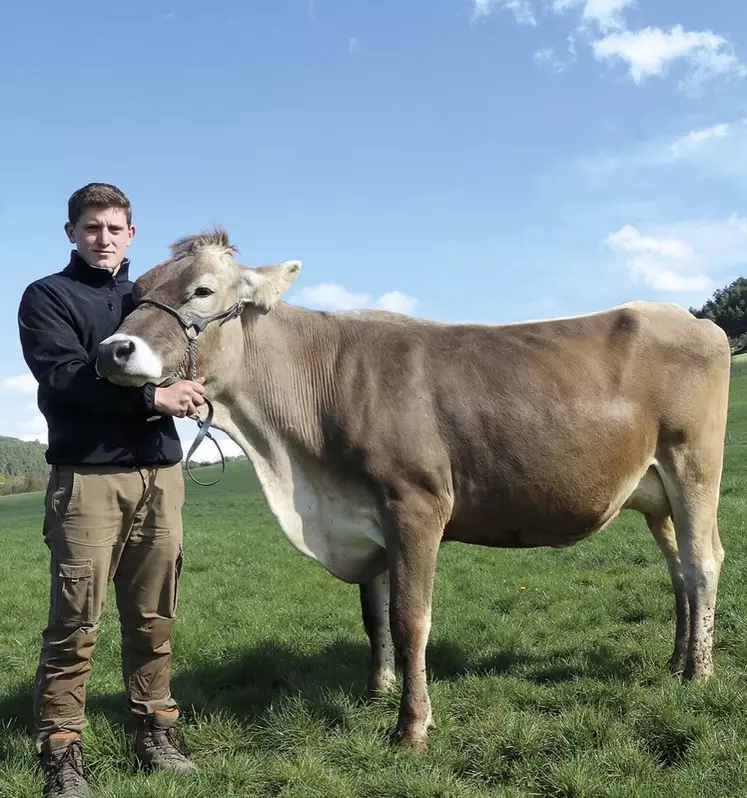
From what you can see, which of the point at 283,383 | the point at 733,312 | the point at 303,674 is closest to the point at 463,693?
the point at 303,674

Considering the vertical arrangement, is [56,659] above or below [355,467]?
below

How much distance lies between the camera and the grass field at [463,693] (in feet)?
13.2

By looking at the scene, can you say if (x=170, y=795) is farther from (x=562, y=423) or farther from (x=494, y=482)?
(x=562, y=423)

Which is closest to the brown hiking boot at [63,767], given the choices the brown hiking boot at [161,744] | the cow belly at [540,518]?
the brown hiking boot at [161,744]

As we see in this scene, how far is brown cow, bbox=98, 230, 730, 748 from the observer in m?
4.51

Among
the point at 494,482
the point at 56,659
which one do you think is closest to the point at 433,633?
the point at 494,482

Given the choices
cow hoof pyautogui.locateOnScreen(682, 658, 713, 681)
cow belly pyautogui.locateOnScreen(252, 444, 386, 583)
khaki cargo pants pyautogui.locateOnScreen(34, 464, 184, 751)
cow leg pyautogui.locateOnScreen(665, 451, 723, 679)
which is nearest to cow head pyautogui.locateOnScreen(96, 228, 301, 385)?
khaki cargo pants pyautogui.locateOnScreen(34, 464, 184, 751)

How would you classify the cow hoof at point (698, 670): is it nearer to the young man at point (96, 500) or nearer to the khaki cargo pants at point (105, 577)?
the young man at point (96, 500)

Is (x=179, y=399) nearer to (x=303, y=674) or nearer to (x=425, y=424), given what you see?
(x=425, y=424)

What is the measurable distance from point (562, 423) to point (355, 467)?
145 cm

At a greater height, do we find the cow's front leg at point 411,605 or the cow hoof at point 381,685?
the cow's front leg at point 411,605

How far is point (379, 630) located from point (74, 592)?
88.5 inches

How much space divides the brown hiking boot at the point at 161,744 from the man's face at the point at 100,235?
2773 millimetres

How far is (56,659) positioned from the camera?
4.18 meters
